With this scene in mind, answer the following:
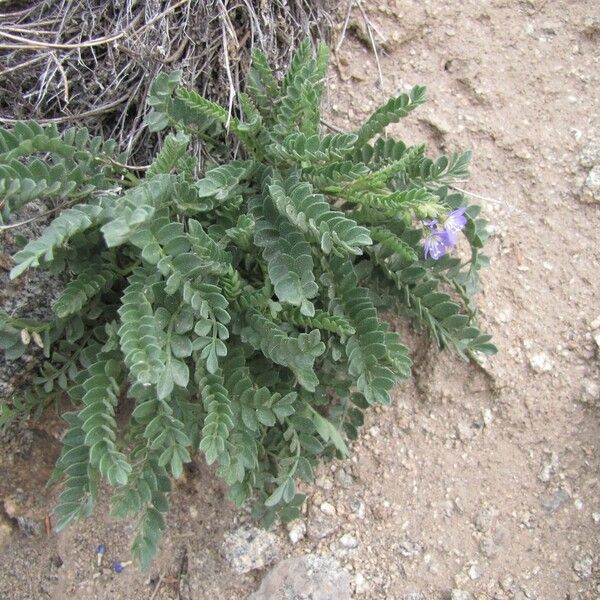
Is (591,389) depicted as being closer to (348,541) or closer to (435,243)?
(435,243)

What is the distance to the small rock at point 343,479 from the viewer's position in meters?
2.24

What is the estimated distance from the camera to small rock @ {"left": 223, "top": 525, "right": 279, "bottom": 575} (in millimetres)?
2129

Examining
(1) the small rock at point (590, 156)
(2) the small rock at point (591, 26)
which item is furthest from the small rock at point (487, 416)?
(2) the small rock at point (591, 26)

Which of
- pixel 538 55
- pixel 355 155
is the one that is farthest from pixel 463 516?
pixel 538 55

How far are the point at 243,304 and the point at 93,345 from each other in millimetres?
465

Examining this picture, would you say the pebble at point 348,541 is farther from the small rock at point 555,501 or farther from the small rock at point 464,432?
the small rock at point 555,501

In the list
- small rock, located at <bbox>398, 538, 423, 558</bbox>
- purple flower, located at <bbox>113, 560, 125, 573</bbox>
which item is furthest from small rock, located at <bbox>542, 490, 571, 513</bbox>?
purple flower, located at <bbox>113, 560, 125, 573</bbox>

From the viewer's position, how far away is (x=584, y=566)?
2105 mm

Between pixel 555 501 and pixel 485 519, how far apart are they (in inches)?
8.9

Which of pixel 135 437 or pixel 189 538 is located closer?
pixel 135 437

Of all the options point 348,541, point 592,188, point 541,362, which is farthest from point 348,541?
point 592,188

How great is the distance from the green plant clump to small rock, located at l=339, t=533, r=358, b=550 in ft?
0.63

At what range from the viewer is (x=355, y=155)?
2.19m

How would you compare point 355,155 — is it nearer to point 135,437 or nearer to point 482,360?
point 482,360
